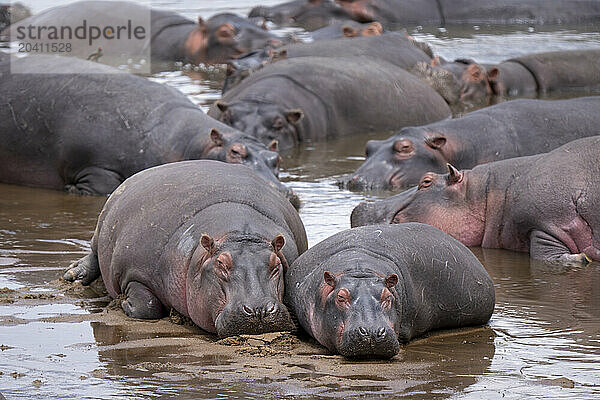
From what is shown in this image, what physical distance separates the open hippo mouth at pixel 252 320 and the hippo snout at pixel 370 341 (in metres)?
0.45

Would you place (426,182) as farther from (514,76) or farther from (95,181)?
(514,76)

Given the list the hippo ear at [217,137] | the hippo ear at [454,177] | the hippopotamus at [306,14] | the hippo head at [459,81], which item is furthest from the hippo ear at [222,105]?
the hippopotamus at [306,14]

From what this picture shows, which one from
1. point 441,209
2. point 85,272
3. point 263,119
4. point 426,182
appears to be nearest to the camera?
point 85,272

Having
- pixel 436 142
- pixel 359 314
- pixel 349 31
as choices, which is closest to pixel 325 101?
pixel 436 142

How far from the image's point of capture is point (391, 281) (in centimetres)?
537

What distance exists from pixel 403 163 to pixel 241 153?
1.50 meters

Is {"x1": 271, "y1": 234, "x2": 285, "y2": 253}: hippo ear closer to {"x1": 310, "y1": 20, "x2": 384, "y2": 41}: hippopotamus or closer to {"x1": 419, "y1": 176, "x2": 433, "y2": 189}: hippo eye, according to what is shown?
{"x1": 419, "y1": 176, "x2": 433, "y2": 189}: hippo eye

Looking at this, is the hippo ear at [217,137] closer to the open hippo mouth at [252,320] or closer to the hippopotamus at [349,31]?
the open hippo mouth at [252,320]

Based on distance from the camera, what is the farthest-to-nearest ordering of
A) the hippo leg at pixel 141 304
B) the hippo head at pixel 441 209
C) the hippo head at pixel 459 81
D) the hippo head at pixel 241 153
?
the hippo head at pixel 459 81 < the hippo head at pixel 241 153 < the hippo head at pixel 441 209 < the hippo leg at pixel 141 304

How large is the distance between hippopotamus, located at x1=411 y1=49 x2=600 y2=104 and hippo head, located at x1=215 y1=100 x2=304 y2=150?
295cm

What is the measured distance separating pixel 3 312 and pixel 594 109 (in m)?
5.85

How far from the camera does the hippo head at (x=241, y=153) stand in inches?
363

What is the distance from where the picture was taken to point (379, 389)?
4.80 metres

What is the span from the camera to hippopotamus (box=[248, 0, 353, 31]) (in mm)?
21922
